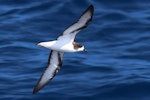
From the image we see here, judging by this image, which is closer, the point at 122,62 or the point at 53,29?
the point at 122,62

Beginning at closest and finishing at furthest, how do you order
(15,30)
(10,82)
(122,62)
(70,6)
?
1. (10,82)
2. (122,62)
3. (15,30)
4. (70,6)

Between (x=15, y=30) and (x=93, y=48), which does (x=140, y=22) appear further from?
(x=15, y=30)

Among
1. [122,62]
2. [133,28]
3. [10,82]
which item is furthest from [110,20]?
[10,82]

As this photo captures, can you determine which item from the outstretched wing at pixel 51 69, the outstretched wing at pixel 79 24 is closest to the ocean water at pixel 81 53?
the outstretched wing at pixel 51 69

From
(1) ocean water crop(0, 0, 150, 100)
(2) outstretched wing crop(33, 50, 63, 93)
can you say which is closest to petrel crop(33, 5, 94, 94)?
(2) outstretched wing crop(33, 50, 63, 93)

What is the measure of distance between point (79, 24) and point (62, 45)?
61 cm

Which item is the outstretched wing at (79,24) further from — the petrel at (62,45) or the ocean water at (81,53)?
the ocean water at (81,53)

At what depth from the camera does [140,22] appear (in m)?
19.8

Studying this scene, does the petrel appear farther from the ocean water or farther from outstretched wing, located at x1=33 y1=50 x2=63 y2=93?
the ocean water

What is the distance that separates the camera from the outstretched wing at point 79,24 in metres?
13.9

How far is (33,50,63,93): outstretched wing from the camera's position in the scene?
52.4ft

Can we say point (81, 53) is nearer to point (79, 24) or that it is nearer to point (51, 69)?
point (51, 69)

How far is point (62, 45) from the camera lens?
14.6 meters

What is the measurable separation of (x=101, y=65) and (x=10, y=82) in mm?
2276
